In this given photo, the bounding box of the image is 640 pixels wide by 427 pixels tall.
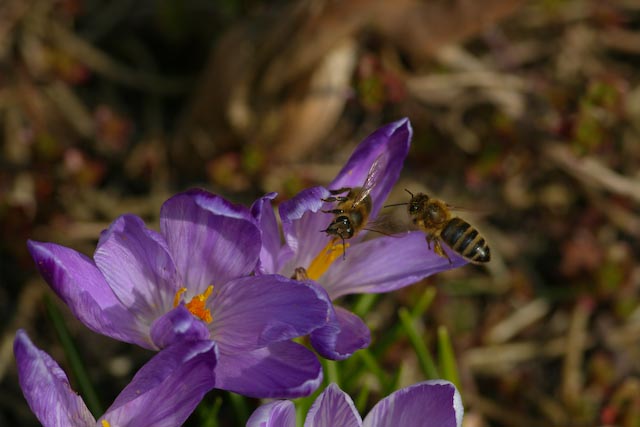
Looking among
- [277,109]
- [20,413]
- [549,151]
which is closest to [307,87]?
[277,109]

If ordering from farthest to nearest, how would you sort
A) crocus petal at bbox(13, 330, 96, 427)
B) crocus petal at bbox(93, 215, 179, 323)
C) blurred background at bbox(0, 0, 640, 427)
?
blurred background at bbox(0, 0, 640, 427)
crocus petal at bbox(93, 215, 179, 323)
crocus petal at bbox(13, 330, 96, 427)

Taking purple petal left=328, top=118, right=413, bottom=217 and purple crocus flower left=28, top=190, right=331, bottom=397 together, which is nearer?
purple crocus flower left=28, top=190, right=331, bottom=397

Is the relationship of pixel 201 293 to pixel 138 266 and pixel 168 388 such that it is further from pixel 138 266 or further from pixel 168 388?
pixel 168 388

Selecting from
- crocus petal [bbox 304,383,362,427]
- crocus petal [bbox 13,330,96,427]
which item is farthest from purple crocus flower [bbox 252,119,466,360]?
crocus petal [bbox 13,330,96,427]

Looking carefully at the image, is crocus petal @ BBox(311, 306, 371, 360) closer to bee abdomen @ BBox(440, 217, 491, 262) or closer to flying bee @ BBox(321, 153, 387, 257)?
flying bee @ BBox(321, 153, 387, 257)

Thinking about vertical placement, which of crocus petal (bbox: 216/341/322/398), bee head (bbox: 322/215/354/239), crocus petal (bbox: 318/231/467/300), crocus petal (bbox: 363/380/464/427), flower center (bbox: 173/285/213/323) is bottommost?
crocus petal (bbox: 363/380/464/427)

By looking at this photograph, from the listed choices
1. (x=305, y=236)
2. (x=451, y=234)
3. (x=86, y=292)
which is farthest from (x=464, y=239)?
(x=86, y=292)
